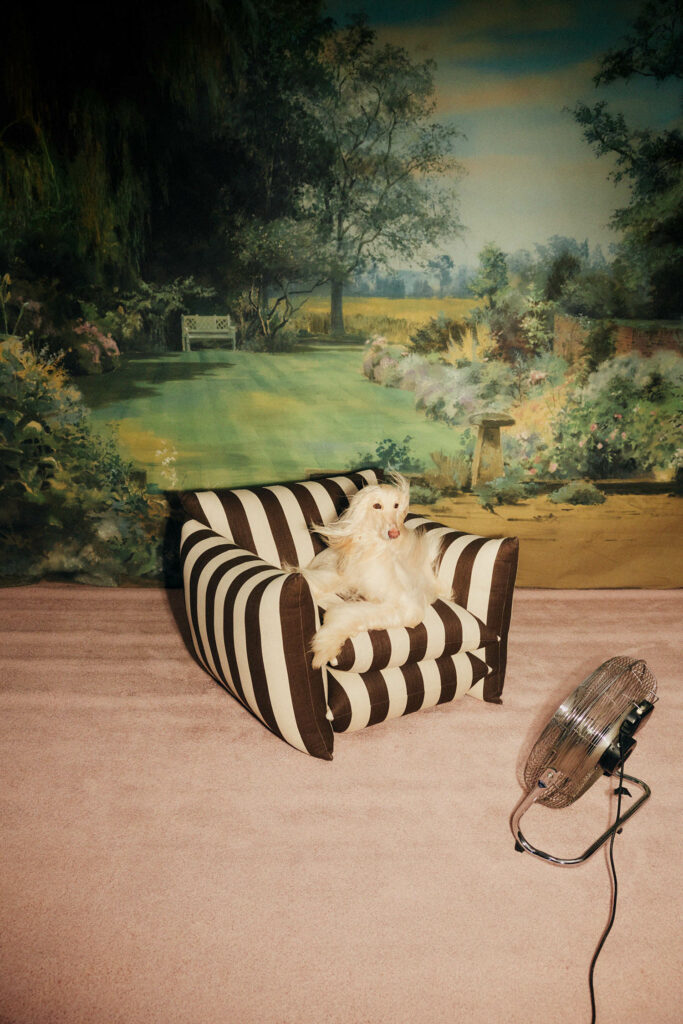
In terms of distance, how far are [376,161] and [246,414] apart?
1392 millimetres

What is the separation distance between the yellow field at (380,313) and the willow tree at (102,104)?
0.91m

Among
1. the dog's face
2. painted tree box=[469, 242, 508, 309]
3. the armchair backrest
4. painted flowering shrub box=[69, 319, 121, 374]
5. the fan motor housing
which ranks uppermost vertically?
painted tree box=[469, 242, 508, 309]

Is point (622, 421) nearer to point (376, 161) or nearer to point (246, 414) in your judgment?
point (376, 161)

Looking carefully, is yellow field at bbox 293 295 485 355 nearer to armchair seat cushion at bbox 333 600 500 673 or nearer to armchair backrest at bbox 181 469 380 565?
armchair backrest at bbox 181 469 380 565

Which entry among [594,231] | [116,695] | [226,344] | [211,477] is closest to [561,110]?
[594,231]

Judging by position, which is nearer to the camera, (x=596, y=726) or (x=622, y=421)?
(x=596, y=726)

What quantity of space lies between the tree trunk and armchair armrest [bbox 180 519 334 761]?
5.15 ft

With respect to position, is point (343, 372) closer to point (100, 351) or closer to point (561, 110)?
point (100, 351)

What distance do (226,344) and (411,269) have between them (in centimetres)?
101

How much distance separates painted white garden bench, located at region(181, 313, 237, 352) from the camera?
3.49 metres

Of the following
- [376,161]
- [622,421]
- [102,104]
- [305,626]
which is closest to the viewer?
[305,626]

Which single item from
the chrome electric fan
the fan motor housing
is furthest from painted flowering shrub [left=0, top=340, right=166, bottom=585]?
the fan motor housing

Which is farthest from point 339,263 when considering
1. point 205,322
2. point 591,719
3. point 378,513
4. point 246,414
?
point 591,719

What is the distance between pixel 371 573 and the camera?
2.15 meters
